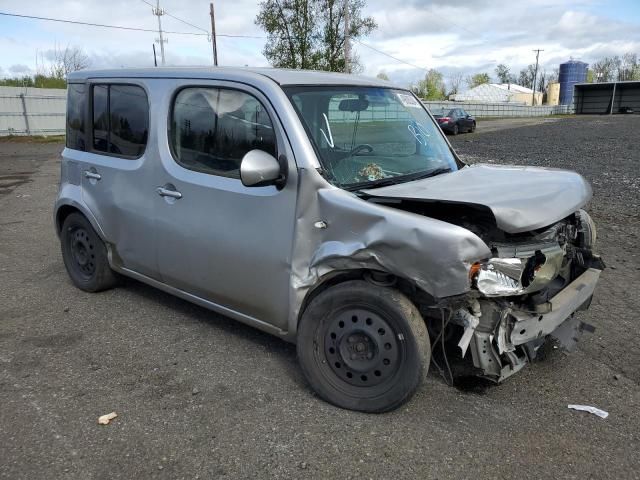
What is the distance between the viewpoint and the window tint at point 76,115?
4757mm

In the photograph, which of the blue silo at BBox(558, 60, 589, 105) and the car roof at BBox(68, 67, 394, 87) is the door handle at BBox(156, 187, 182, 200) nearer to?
the car roof at BBox(68, 67, 394, 87)

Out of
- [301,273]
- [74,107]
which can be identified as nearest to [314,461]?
[301,273]

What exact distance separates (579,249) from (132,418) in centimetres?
305

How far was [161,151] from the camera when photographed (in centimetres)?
398

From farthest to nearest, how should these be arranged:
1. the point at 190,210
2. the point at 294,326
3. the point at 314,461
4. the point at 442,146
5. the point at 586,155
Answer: the point at 586,155 → the point at 442,146 → the point at 190,210 → the point at 294,326 → the point at 314,461

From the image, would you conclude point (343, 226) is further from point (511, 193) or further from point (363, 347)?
point (511, 193)

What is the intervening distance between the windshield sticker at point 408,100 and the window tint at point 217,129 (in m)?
1.32

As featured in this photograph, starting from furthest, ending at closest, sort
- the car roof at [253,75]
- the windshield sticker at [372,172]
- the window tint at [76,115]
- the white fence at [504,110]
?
1. the white fence at [504,110]
2. the window tint at [76,115]
3. the car roof at [253,75]
4. the windshield sticker at [372,172]

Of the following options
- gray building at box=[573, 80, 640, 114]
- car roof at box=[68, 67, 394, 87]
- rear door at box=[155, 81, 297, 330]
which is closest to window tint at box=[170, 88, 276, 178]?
rear door at box=[155, 81, 297, 330]

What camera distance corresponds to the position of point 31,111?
2822cm

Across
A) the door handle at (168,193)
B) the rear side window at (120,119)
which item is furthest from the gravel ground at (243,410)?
the rear side window at (120,119)

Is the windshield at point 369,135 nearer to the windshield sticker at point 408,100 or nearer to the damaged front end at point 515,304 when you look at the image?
the windshield sticker at point 408,100

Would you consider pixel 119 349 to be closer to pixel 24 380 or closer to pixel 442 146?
pixel 24 380

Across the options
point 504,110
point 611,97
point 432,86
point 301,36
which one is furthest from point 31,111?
point 432,86
